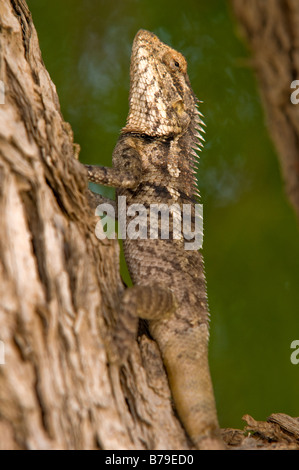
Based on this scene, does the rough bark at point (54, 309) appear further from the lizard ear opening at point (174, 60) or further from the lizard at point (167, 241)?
the lizard ear opening at point (174, 60)

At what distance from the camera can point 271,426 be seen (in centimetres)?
311

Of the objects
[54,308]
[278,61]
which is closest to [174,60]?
[278,61]

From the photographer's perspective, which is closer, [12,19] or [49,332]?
[49,332]

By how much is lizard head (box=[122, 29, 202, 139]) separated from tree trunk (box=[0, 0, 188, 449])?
128cm

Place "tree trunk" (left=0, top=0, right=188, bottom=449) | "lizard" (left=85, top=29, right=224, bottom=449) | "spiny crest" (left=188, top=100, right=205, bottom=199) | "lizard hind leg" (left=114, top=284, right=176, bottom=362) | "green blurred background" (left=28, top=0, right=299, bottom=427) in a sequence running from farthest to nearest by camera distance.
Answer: "green blurred background" (left=28, top=0, right=299, bottom=427) < "spiny crest" (left=188, top=100, right=205, bottom=199) < "lizard" (left=85, top=29, right=224, bottom=449) < "lizard hind leg" (left=114, top=284, right=176, bottom=362) < "tree trunk" (left=0, top=0, right=188, bottom=449)

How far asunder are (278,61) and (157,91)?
2347 millimetres

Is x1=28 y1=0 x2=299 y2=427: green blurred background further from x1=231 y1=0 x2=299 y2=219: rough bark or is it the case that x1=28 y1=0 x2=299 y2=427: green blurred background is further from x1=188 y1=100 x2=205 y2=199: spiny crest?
x1=231 y1=0 x2=299 y2=219: rough bark

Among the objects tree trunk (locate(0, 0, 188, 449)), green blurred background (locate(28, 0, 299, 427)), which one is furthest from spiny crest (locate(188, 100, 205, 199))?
tree trunk (locate(0, 0, 188, 449))

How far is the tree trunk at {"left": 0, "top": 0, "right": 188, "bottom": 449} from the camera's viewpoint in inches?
77.8

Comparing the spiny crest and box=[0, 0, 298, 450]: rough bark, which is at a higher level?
the spiny crest

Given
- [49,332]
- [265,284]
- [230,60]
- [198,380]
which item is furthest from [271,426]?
[230,60]

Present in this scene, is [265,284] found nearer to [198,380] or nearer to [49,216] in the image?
[198,380]

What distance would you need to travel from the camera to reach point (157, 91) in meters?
3.87

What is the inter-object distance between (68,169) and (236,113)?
7.53ft
